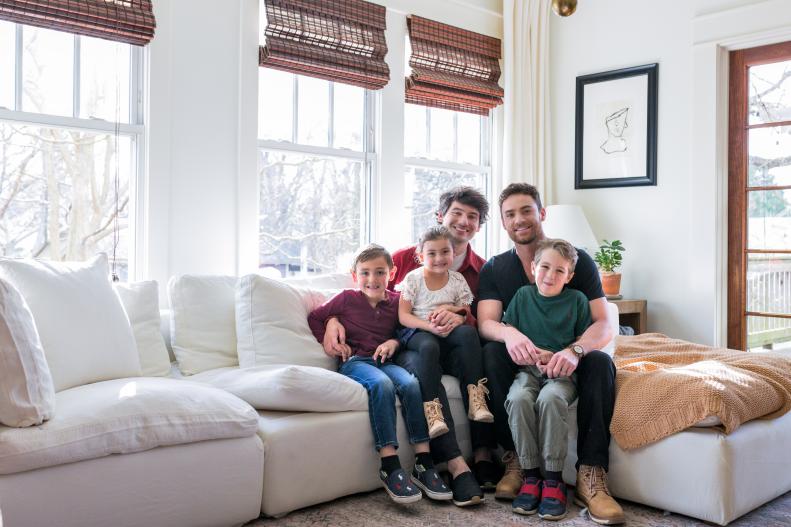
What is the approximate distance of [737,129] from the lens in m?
4.21

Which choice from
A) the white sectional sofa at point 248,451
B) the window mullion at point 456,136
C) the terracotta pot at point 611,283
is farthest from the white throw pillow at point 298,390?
the window mullion at point 456,136

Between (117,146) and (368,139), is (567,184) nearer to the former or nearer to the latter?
(368,139)

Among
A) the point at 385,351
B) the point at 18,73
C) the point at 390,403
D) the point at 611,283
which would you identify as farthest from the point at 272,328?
the point at 611,283

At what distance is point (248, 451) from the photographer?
223cm

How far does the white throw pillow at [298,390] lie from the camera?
2.42 metres

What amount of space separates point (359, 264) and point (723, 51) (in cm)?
269

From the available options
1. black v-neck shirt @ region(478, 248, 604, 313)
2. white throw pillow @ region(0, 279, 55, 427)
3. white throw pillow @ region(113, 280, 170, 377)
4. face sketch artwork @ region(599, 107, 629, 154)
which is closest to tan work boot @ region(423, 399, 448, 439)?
black v-neck shirt @ region(478, 248, 604, 313)

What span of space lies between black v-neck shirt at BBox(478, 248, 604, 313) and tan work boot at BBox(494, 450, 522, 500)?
0.59 m

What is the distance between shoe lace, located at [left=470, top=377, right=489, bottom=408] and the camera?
262 cm

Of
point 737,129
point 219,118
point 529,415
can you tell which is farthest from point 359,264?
Result: point 737,129

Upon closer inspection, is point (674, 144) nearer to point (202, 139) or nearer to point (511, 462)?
point (511, 462)

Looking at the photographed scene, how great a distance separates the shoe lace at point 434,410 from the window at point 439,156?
2.05m

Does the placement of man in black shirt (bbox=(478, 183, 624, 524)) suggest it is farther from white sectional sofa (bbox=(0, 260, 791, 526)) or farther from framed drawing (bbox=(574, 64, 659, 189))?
framed drawing (bbox=(574, 64, 659, 189))

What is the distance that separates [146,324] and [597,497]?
171 centimetres
